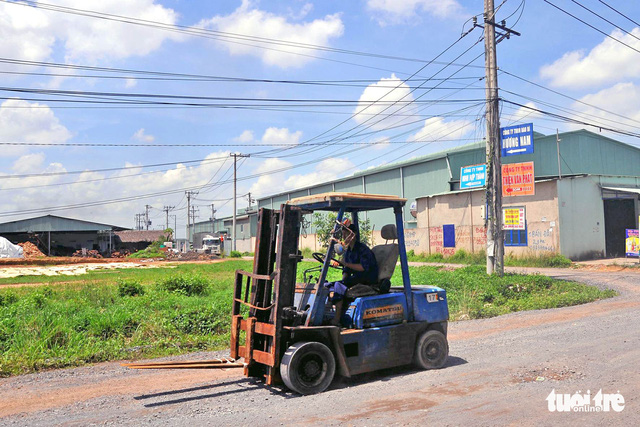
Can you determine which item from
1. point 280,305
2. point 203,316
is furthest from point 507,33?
point 280,305

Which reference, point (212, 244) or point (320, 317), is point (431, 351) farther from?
point (212, 244)

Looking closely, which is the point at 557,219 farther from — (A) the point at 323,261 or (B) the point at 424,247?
(A) the point at 323,261

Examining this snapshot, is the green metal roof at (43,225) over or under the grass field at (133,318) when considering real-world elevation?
over

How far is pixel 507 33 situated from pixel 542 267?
12.4 m

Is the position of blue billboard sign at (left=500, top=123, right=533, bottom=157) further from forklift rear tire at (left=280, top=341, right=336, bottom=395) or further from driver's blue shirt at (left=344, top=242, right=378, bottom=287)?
forklift rear tire at (left=280, top=341, right=336, bottom=395)

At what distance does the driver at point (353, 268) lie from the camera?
21.9 ft

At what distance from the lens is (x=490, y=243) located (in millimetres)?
17969

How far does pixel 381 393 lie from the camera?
6.08 m

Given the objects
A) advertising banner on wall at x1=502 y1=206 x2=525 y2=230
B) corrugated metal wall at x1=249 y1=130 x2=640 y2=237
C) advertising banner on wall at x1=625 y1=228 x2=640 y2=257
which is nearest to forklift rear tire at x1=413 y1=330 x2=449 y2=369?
advertising banner on wall at x1=625 y1=228 x2=640 y2=257

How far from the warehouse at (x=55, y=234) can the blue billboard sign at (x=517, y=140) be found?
4694 cm

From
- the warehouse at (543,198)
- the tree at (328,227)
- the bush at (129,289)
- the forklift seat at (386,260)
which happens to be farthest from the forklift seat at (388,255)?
the warehouse at (543,198)

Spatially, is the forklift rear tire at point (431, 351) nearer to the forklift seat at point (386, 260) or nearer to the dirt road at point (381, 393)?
the dirt road at point (381, 393)

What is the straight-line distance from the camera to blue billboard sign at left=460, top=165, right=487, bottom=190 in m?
34.8

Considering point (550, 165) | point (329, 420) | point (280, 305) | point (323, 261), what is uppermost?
point (550, 165)
